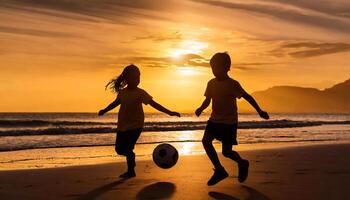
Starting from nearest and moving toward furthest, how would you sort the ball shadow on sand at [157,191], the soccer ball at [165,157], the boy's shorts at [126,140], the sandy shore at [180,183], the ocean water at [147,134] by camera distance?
the ball shadow on sand at [157,191] → the sandy shore at [180,183] → the boy's shorts at [126,140] → the soccer ball at [165,157] → the ocean water at [147,134]

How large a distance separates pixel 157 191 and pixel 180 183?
820 millimetres

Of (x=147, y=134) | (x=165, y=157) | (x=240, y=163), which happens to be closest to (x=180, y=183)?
(x=240, y=163)

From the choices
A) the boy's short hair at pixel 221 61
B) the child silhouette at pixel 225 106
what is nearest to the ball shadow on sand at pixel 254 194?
the child silhouette at pixel 225 106

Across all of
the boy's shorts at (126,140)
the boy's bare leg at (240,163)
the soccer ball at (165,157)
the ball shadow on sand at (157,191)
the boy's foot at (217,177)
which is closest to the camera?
the ball shadow on sand at (157,191)

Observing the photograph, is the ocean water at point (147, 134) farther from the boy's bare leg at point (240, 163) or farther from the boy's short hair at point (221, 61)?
the boy's short hair at point (221, 61)

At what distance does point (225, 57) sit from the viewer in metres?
7.80

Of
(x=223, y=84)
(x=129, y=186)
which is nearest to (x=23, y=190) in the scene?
(x=129, y=186)

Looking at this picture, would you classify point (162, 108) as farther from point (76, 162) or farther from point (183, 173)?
point (76, 162)

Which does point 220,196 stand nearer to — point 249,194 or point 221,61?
point 249,194

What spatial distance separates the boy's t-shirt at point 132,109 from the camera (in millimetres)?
9156

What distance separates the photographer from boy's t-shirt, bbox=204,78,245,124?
7785 mm

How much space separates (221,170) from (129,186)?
1.37 metres

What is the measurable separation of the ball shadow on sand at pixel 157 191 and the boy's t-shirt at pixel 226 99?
1.21m

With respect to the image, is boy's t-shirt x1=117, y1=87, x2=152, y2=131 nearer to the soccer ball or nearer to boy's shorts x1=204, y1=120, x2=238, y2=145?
the soccer ball
